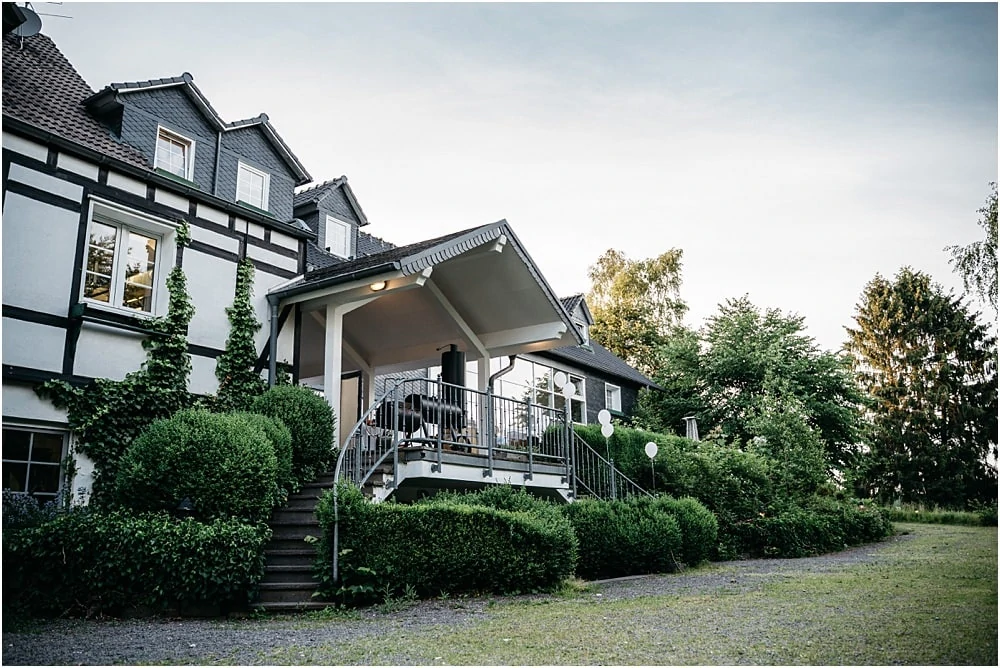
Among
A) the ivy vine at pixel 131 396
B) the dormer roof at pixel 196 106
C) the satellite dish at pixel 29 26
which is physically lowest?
the ivy vine at pixel 131 396

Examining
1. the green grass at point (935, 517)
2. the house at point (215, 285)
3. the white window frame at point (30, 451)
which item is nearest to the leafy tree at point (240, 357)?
the house at point (215, 285)

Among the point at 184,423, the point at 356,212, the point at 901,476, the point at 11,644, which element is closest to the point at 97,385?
the point at 184,423

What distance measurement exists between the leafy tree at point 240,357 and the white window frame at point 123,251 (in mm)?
998

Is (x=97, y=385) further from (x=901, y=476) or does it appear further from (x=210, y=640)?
(x=901, y=476)

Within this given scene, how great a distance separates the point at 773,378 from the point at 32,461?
21889 mm

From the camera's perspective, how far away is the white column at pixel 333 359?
37.1ft

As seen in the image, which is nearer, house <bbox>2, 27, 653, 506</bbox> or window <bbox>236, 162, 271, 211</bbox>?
house <bbox>2, 27, 653, 506</bbox>

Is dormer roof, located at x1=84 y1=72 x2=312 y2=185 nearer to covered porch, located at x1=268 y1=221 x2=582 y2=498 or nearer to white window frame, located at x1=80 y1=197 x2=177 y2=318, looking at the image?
white window frame, located at x1=80 y1=197 x2=177 y2=318

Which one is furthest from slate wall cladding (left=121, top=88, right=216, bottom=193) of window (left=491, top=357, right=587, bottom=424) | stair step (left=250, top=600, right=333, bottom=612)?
window (left=491, top=357, right=587, bottom=424)

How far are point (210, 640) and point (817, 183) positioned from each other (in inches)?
450

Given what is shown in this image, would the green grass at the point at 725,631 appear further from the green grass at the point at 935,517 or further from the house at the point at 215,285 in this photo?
the green grass at the point at 935,517

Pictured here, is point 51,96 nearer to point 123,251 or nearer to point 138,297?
point 123,251

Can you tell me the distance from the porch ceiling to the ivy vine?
184cm

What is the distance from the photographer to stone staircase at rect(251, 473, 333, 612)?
7.93 m
